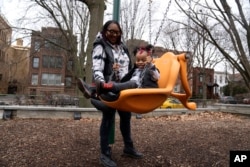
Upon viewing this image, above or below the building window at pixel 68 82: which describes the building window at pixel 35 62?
above

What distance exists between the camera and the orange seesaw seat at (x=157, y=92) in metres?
2.69

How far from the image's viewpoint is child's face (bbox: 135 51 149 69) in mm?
3008

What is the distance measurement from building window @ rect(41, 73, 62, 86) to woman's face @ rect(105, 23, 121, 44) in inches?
1757

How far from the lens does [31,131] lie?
504 cm

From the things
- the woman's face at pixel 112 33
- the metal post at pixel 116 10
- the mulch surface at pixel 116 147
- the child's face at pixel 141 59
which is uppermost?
the metal post at pixel 116 10

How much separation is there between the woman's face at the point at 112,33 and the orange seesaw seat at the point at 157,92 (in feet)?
1.87

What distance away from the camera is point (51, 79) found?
46781 mm

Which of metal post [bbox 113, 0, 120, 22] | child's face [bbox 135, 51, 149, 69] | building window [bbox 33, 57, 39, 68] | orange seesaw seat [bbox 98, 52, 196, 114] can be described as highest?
building window [bbox 33, 57, 39, 68]

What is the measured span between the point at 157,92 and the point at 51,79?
150 ft

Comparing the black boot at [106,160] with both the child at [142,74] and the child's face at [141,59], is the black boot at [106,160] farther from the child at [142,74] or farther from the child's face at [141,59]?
the child's face at [141,59]

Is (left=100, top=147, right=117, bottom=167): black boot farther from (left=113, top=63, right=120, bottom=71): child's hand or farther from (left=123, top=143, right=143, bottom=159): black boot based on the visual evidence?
(left=113, top=63, right=120, bottom=71): child's hand

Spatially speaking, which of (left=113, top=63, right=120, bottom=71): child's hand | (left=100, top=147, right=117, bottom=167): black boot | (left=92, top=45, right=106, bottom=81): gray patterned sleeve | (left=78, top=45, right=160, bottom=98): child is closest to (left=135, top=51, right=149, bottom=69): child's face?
(left=78, top=45, right=160, bottom=98): child

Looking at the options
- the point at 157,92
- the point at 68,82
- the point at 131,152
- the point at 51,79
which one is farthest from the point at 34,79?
the point at 157,92

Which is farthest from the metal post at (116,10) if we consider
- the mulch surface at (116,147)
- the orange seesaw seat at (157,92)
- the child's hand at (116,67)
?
the mulch surface at (116,147)
